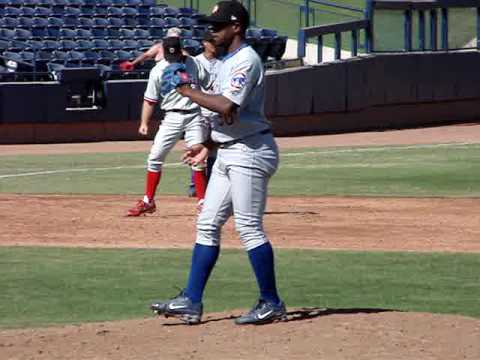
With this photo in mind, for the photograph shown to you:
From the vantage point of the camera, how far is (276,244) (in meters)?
12.0

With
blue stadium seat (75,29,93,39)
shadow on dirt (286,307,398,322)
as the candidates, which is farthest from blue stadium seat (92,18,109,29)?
shadow on dirt (286,307,398,322)

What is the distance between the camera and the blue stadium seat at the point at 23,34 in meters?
26.6

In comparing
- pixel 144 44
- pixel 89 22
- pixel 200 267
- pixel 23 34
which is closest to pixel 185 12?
pixel 144 44

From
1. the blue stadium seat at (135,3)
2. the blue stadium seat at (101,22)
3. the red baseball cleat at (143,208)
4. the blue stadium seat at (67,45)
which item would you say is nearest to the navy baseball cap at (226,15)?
the red baseball cleat at (143,208)

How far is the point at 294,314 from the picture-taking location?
26.5ft

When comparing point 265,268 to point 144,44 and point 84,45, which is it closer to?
point 84,45

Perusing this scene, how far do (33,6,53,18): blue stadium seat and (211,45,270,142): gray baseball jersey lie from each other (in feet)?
68.6

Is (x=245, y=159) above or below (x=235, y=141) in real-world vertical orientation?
below

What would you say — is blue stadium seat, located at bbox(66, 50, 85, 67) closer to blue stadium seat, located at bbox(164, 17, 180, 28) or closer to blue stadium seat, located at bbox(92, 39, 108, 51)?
blue stadium seat, located at bbox(92, 39, 108, 51)

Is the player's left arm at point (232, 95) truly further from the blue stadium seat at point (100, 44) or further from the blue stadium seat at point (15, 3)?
the blue stadium seat at point (15, 3)

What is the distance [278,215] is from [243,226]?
6.60m

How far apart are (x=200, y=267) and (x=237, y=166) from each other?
0.68 meters

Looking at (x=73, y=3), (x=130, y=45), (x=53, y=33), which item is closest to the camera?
(x=53, y=33)

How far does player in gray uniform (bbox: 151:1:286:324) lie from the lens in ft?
24.4
